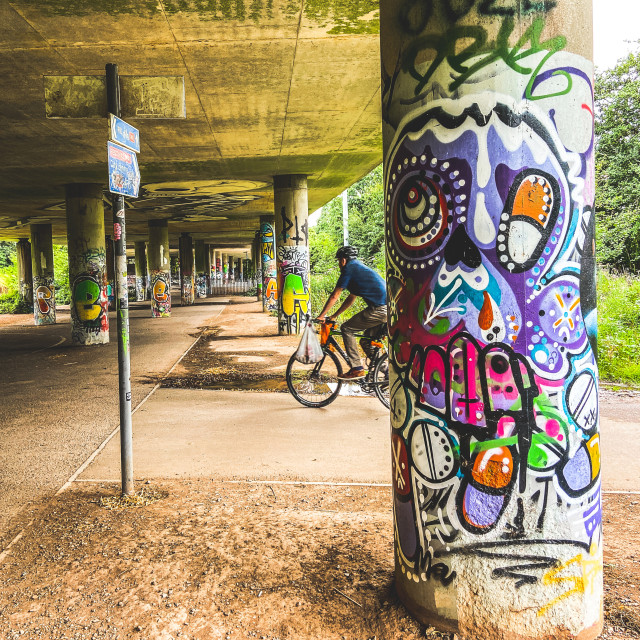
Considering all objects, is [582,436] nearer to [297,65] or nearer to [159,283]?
[297,65]

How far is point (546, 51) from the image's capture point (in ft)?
7.77

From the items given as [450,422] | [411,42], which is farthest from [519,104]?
[450,422]

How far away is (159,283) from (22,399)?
1748 cm

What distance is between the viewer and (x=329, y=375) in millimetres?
7301

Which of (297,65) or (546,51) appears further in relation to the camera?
(297,65)

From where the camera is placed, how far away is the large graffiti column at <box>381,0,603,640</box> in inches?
94.4

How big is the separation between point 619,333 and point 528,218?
10501 mm

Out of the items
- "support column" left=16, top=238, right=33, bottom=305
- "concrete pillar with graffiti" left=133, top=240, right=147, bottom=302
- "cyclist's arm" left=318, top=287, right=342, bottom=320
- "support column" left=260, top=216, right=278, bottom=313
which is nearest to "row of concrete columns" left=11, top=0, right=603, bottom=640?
"cyclist's arm" left=318, top=287, right=342, bottom=320

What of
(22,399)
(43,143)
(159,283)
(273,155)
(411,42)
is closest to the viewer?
(411,42)

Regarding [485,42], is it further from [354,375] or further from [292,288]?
[292,288]

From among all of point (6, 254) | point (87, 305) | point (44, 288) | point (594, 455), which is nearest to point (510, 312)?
point (594, 455)

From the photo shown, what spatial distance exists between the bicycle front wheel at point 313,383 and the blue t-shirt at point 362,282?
1.00 m

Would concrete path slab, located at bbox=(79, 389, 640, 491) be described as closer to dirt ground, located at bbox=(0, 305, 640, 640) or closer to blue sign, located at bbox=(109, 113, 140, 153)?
dirt ground, located at bbox=(0, 305, 640, 640)

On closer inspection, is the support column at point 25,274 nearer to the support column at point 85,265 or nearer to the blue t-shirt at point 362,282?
the support column at point 85,265
